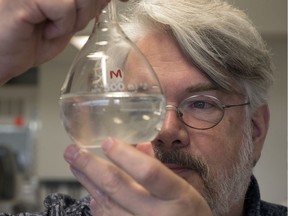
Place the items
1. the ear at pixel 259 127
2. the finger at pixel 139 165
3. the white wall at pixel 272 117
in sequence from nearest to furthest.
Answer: the finger at pixel 139 165 → the ear at pixel 259 127 → the white wall at pixel 272 117

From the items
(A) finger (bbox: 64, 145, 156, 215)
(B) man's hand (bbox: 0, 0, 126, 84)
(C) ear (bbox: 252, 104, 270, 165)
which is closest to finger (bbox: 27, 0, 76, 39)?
(B) man's hand (bbox: 0, 0, 126, 84)

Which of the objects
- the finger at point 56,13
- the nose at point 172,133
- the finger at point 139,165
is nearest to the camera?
the finger at point 139,165

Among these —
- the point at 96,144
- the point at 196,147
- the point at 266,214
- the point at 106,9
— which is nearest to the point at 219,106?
the point at 196,147

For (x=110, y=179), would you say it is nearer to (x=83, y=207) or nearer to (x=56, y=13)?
(x=56, y=13)

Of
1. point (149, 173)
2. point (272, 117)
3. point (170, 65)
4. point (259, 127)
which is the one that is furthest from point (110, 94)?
point (272, 117)

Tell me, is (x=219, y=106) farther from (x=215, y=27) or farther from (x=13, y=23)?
(x=13, y=23)

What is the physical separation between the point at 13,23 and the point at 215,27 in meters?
0.63

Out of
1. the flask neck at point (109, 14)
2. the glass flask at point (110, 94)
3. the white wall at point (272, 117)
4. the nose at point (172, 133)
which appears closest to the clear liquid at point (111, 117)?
the glass flask at point (110, 94)

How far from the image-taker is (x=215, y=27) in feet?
4.36

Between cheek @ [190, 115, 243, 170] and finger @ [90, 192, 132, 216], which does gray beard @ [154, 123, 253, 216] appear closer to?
cheek @ [190, 115, 243, 170]

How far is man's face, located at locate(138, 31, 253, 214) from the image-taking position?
1181 millimetres

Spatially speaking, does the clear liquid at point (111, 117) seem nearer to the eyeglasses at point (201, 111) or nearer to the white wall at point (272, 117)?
the eyeglasses at point (201, 111)

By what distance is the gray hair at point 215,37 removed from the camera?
1301 mm

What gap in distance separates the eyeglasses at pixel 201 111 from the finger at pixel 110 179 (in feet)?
1.85
